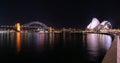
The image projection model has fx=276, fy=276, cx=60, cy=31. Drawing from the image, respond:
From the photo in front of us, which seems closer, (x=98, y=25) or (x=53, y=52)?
(x=53, y=52)

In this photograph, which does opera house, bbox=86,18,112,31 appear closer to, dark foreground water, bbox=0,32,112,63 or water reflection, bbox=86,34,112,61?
water reflection, bbox=86,34,112,61

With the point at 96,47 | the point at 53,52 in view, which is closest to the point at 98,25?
the point at 96,47

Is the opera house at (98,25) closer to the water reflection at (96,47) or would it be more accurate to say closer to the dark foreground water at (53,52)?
the water reflection at (96,47)

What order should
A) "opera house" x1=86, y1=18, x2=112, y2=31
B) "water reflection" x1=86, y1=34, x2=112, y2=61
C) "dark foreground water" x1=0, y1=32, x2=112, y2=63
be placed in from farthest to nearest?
1. "opera house" x1=86, y1=18, x2=112, y2=31
2. "water reflection" x1=86, y1=34, x2=112, y2=61
3. "dark foreground water" x1=0, y1=32, x2=112, y2=63

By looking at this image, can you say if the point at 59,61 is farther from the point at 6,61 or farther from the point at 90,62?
the point at 6,61

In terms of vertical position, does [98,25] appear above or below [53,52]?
above

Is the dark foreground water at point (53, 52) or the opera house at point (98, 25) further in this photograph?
the opera house at point (98, 25)

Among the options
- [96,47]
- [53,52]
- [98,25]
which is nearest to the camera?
[53,52]

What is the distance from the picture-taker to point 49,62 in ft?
59.8

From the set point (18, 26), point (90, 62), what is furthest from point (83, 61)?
point (18, 26)

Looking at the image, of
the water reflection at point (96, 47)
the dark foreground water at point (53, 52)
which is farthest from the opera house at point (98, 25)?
the dark foreground water at point (53, 52)

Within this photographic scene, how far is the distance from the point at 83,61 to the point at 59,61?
1.59m

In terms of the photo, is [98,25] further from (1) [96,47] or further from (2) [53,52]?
(2) [53,52]

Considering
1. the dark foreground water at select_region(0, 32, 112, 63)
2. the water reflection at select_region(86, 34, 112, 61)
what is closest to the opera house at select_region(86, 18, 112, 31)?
the water reflection at select_region(86, 34, 112, 61)
